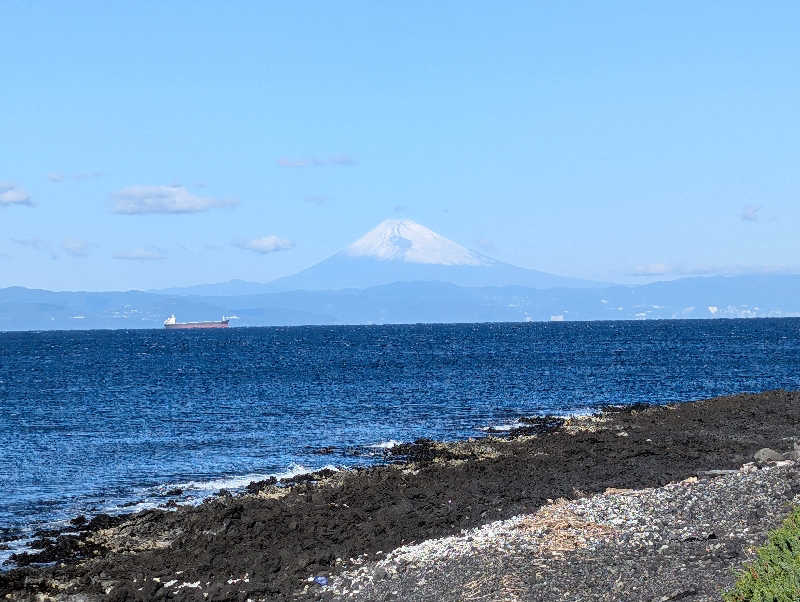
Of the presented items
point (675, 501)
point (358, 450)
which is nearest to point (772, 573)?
point (675, 501)

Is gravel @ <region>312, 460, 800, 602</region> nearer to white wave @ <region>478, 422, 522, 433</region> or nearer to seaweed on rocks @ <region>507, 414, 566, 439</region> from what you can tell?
seaweed on rocks @ <region>507, 414, 566, 439</region>

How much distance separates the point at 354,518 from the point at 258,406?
112 ft

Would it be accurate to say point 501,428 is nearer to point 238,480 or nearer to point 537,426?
point 537,426

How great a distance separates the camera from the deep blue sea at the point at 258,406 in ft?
102

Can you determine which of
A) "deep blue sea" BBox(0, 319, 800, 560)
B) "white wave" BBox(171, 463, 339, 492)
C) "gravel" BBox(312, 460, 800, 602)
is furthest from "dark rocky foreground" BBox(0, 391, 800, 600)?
"deep blue sea" BBox(0, 319, 800, 560)

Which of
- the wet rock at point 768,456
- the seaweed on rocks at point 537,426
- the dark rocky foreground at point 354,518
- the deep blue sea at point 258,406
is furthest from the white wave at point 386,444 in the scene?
the wet rock at point 768,456

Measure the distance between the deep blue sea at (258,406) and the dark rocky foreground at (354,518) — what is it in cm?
394

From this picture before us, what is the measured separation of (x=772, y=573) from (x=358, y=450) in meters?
26.8

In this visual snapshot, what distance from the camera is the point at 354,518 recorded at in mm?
20516

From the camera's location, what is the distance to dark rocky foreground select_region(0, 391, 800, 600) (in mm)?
16266

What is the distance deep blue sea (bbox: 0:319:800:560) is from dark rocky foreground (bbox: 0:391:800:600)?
3943 millimetres

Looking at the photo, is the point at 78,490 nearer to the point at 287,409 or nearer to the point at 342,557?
the point at 342,557

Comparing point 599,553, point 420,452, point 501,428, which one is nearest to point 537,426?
point 501,428

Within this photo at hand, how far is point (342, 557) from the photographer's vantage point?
17.1m
